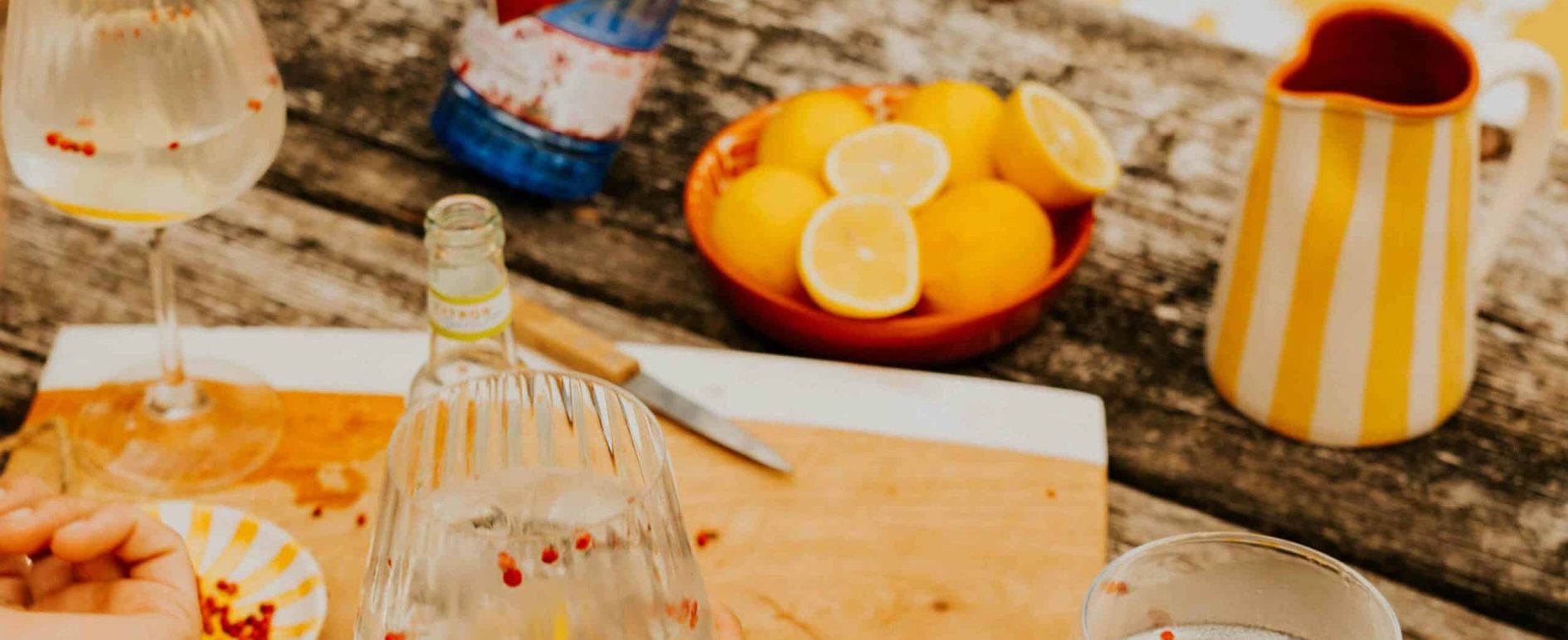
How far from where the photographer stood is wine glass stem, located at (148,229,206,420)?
0.78 meters

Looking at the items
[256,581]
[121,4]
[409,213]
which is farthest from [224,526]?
[409,213]

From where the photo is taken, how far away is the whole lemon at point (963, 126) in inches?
37.6

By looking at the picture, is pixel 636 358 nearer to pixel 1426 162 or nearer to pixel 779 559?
pixel 779 559

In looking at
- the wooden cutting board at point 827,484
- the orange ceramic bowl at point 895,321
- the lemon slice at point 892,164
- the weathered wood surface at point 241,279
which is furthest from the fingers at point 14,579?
the lemon slice at point 892,164

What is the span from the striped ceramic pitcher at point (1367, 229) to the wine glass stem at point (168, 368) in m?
0.58

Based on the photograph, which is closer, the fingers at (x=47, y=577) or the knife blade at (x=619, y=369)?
the fingers at (x=47, y=577)

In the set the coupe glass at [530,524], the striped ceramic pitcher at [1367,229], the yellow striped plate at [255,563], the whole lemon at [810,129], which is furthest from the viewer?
the whole lemon at [810,129]

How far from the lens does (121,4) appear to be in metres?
0.69

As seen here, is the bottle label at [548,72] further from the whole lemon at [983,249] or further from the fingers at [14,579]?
the fingers at [14,579]

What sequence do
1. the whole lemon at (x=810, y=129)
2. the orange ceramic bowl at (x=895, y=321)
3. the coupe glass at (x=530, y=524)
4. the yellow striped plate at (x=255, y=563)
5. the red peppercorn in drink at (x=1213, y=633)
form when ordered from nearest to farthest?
the coupe glass at (x=530, y=524) < the red peppercorn in drink at (x=1213, y=633) < the yellow striped plate at (x=255, y=563) < the orange ceramic bowl at (x=895, y=321) < the whole lemon at (x=810, y=129)

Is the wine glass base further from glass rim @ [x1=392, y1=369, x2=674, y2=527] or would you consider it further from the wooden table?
glass rim @ [x1=392, y1=369, x2=674, y2=527]

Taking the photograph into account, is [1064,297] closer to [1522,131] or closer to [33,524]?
[1522,131]

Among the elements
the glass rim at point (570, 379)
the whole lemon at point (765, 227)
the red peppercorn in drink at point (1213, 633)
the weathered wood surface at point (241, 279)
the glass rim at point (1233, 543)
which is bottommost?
the weathered wood surface at point (241, 279)

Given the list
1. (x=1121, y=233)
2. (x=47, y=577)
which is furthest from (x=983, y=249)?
(x=47, y=577)
